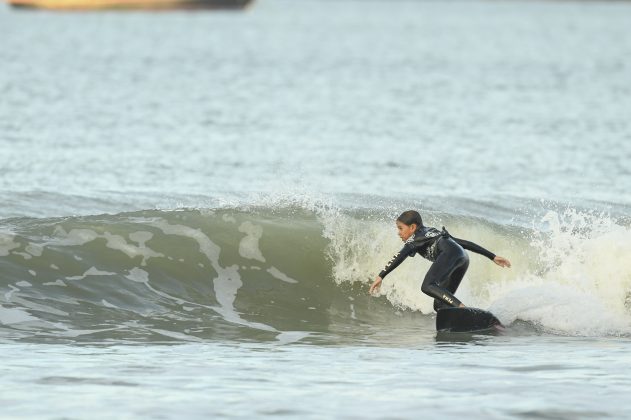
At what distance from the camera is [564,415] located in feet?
37.4

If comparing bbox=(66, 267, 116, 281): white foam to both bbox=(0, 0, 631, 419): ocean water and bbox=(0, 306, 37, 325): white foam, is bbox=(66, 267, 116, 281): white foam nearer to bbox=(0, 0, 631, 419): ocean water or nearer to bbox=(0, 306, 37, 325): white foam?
bbox=(0, 0, 631, 419): ocean water

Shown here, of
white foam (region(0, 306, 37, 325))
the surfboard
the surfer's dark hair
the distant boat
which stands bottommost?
white foam (region(0, 306, 37, 325))

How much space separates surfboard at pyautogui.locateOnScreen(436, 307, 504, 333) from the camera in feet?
51.5

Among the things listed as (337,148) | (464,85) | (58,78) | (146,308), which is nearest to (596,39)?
(464,85)

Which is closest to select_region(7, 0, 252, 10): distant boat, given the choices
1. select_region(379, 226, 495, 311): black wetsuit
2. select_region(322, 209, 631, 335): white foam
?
select_region(322, 209, 631, 335): white foam

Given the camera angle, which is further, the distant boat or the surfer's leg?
the distant boat

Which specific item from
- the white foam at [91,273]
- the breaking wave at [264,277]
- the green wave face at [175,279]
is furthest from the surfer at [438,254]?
the white foam at [91,273]

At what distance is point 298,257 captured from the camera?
19.7 metres

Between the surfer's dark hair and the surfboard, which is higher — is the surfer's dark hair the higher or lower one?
the higher one

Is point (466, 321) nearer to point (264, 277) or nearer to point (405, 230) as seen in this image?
point (405, 230)

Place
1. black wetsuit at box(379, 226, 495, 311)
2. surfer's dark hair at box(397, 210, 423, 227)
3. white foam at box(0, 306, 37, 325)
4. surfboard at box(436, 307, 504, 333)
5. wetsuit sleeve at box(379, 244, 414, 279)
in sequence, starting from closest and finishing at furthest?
white foam at box(0, 306, 37, 325)
surfboard at box(436, 307, 504, 333)
wetsuit sleeve at box(379, 244, 414, 279)
surfer's dark hair at box(397, 210, 423, 227)
black wetsuit at box(379, 226, 495, 311)

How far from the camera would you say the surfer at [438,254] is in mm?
16125

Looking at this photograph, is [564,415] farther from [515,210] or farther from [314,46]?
[314,46]

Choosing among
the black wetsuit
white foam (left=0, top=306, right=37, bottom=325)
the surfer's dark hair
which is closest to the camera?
white foam (left=0, top=306, right=37, bottom=325)
